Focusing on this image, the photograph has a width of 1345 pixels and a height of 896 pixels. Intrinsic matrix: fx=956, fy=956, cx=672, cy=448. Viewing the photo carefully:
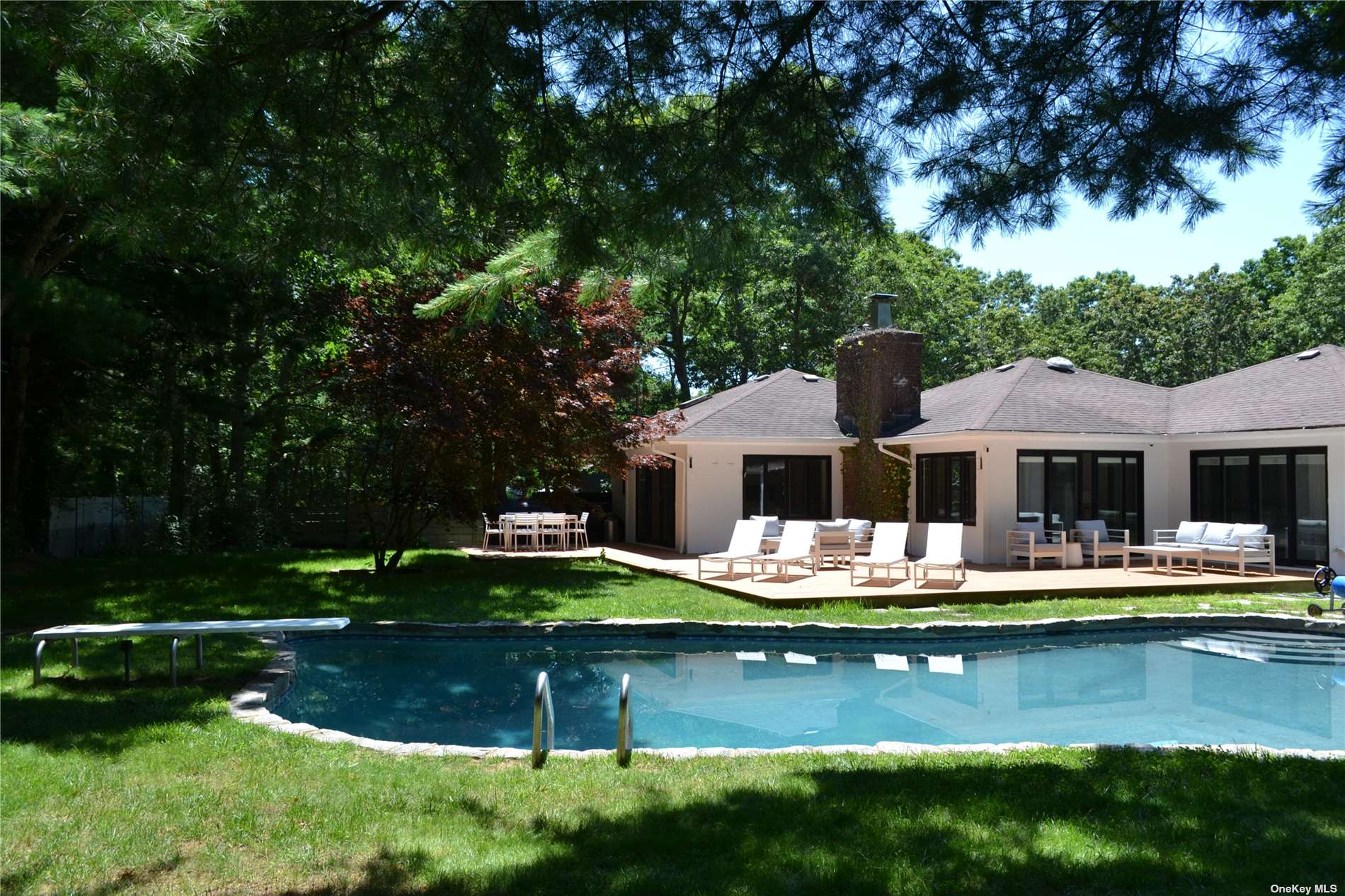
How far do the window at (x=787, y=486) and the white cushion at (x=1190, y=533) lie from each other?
7.23m

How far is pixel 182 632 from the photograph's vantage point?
860cm

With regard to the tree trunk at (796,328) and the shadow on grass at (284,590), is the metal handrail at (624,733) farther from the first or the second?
the tree trunk at (796,328)

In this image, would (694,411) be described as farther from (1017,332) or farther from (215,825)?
(1017,332)

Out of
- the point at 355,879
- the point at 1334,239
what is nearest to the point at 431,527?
the point at 355,879

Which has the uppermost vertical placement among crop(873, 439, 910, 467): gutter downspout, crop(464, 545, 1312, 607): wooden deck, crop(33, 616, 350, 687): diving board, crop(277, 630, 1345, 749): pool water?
crop(873, 439, 910, 467): gutter downspout

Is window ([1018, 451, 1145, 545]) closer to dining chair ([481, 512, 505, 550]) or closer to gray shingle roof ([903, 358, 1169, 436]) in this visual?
gray shingle roof ([903, 358, 1169, 436])

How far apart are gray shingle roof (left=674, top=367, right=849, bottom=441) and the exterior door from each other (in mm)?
1509

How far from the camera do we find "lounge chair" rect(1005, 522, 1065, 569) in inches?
692

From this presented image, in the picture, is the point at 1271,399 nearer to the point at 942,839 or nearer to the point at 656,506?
the point at 656,506

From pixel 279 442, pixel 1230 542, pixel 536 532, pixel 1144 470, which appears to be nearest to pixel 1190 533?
pixel 1230 542

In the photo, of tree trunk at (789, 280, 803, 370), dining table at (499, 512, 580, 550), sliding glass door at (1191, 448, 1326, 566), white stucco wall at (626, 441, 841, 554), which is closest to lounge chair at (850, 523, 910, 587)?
white stucco wall at (626, 441, 841, 554)

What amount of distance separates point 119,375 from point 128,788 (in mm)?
17100

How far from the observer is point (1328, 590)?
14.0m

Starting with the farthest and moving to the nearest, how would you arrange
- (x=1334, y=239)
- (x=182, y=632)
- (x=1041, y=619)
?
(x=1334, y=239) < (x=1041, y=619) < (x=182, y=632)
